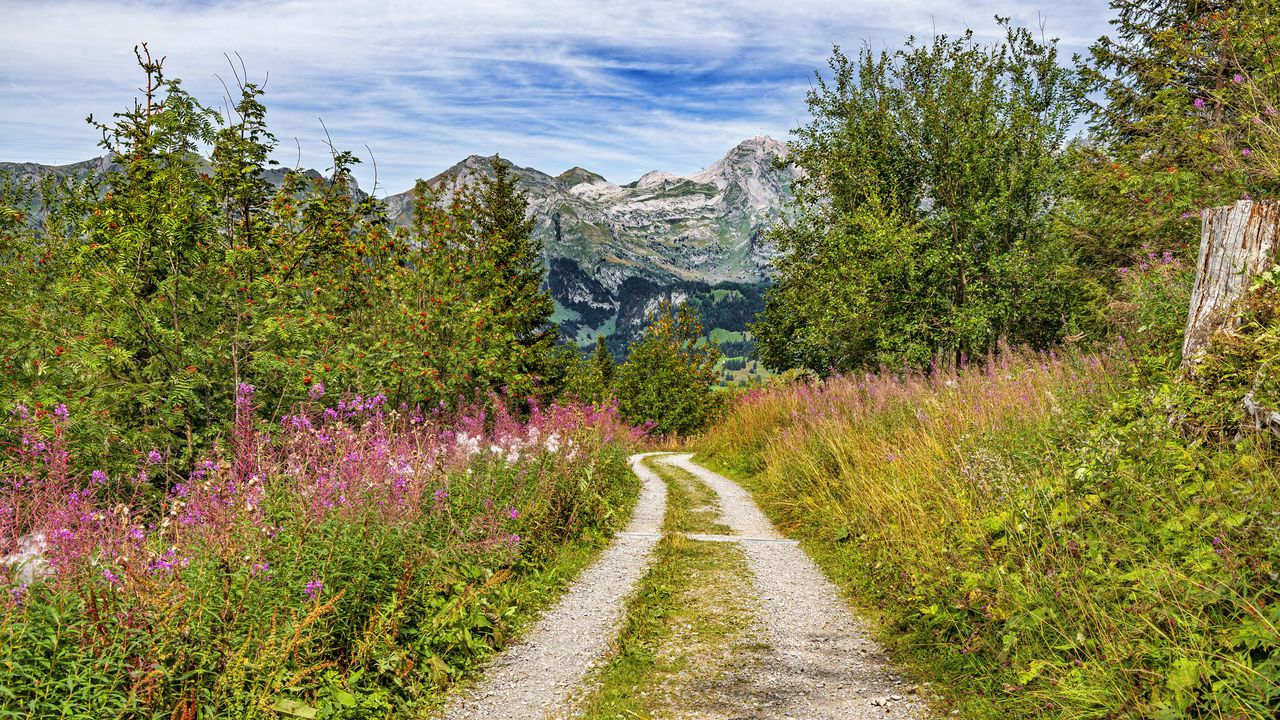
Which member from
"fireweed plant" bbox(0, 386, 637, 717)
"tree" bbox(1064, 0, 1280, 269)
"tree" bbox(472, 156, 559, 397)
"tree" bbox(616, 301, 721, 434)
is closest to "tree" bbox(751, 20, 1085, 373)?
"tree" bbox(1064, 0, 1280, 269)

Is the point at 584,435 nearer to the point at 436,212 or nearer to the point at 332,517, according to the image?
the point at 436,212

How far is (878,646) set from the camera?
17.3ft

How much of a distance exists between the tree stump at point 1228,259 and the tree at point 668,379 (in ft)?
123

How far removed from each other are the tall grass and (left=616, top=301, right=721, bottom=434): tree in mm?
34895

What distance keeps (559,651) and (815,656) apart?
2157mm

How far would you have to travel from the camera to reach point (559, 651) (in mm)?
5445

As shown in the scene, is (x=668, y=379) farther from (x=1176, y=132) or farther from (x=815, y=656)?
(x=815, y=656)

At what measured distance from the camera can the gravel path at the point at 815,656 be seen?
426cm

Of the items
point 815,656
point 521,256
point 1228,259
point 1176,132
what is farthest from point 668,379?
point 1228,259

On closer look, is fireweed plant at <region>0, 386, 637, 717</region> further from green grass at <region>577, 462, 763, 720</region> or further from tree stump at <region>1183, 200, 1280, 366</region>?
tree stump at <region>1183, 200, 1280, 366</region>

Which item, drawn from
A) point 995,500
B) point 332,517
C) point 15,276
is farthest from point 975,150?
point 15,276

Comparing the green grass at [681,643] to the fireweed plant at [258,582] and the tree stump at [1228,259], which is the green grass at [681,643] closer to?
the fireweed plant at [258,582]

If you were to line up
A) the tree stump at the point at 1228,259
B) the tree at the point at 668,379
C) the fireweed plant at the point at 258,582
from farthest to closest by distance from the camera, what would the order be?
the tree at the point at 668,379, the tree stump at the point at 1228,259, the fireweed plant at the point at 258,582

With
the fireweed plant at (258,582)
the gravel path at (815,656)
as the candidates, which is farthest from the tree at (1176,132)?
the fireweed plant at (258,582)
